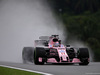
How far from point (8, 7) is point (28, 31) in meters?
10.8

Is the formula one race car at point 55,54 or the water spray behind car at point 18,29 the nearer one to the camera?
the formula one race car at point 55,54

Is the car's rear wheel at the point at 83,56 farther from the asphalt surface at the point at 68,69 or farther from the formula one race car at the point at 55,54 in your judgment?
the asphalt surface at the point at 68,69

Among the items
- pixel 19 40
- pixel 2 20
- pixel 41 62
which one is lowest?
pixel 41 62

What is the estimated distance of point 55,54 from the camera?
65.3 feet

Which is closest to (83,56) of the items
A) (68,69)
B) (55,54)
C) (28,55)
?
(55,54)

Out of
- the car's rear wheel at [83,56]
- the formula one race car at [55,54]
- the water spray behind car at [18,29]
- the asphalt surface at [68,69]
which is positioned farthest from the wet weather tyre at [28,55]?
the asphalt surface at [68,69]

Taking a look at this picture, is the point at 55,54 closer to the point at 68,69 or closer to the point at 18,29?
the point at 68,69

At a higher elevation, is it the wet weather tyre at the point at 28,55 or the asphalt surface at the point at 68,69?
the wet weather tyre at the point at 28,55

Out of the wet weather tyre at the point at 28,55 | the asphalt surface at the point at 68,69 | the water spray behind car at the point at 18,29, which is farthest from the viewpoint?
the water spray behind car at the point at 18,29

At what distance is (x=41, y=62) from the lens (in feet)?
62.8

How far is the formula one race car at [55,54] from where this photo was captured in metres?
19.1

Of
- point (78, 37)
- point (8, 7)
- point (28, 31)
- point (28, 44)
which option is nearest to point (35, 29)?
A: point (28, 31)

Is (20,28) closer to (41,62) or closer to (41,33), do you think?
(41,33)

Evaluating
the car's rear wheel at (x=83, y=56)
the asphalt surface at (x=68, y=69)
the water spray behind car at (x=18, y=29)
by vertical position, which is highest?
the water spray behind car at (x=18, y=29)
